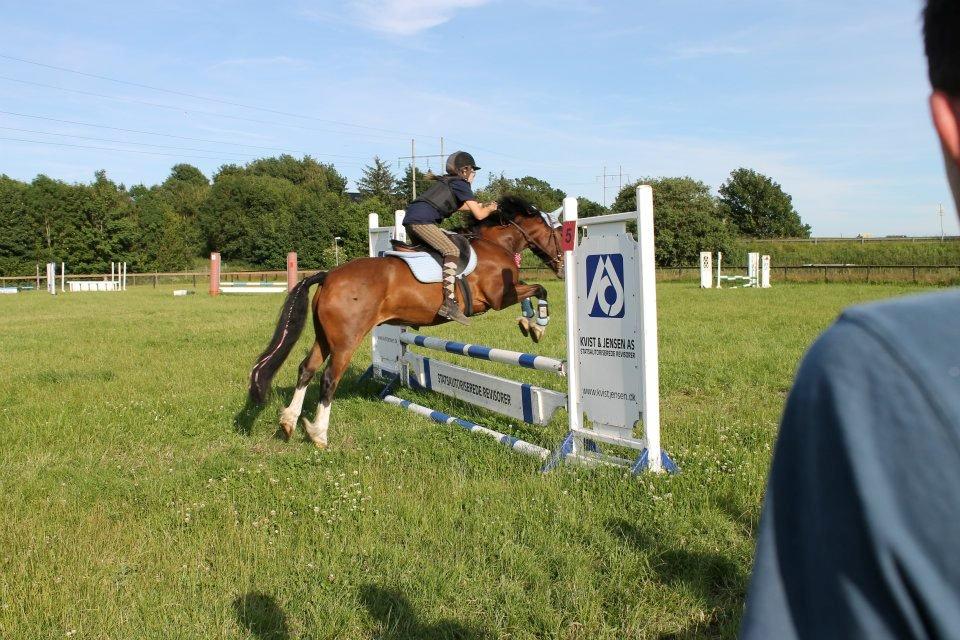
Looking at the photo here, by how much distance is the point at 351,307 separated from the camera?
7078 mm

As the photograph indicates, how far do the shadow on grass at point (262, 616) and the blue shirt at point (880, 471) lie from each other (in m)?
3.02

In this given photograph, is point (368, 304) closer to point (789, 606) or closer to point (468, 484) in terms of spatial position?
point (468, 484)

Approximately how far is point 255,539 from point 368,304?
3125 millimetres

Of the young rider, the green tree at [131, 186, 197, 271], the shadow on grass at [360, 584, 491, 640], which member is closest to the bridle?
the young rider

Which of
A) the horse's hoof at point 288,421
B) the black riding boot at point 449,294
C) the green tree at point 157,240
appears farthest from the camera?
the green tree at point 157,240

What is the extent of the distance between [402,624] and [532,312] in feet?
17.6

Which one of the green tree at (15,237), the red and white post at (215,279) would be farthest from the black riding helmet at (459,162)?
the green tree at (15,237)

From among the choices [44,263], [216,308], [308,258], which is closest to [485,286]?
[216,308]

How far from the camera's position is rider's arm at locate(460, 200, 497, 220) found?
7930 mm

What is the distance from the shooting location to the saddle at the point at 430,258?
24.5 feet

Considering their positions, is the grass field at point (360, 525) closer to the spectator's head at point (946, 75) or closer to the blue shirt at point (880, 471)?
the blue shirt at point (880, 471)

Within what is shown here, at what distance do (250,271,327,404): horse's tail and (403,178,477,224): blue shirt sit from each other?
107 cm

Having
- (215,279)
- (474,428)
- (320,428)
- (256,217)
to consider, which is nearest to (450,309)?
(474,428)

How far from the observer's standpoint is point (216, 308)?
2478cm
